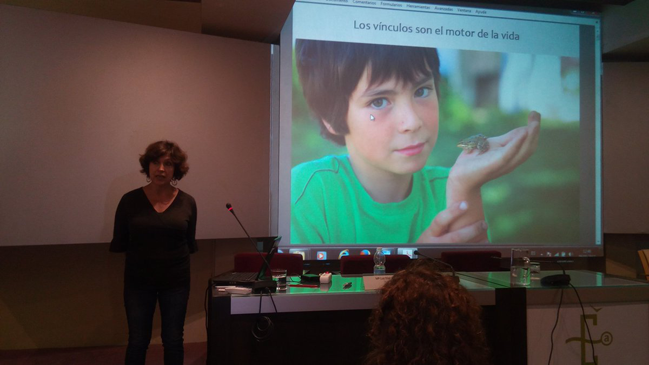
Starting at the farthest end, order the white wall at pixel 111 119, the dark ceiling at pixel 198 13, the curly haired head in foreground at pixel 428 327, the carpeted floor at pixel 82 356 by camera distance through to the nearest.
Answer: the dark ceiling at pixel 198 13
the carpeted floor at pixel 82 356
the white wall at pixel 111 119
the curly haired head in foreground at pixel 428 327

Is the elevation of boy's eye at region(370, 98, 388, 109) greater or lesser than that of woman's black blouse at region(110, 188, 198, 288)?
greater

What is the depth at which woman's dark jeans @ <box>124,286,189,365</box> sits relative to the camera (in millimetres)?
2451

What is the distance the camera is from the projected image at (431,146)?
441 cm

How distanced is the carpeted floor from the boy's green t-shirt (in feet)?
4.34

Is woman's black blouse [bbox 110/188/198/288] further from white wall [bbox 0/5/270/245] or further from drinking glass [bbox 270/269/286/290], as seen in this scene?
white wall [bbox 0/5/270/245]

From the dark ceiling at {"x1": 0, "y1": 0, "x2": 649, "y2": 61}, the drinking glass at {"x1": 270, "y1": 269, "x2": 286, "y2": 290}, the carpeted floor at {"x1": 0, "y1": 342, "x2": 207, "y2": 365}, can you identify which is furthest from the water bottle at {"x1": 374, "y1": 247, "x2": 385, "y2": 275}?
the dark ceiling at {"x1": 0, "y1": 0, "x2": 649, "y2": 61}

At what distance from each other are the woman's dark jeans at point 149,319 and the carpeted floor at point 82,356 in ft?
4.05

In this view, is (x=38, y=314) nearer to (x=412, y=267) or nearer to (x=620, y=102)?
(x=412, y=267)

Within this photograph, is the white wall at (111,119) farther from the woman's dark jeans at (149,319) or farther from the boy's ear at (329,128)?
the woman's dark jeans at (149,319)

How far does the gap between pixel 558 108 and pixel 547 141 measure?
0.37m

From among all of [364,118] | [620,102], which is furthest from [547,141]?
[364,118]

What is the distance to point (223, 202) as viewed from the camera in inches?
159

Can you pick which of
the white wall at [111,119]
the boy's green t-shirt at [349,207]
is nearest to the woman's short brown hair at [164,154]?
the white wall at [111,119]

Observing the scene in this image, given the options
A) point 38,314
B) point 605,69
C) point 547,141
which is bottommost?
point 38,314
